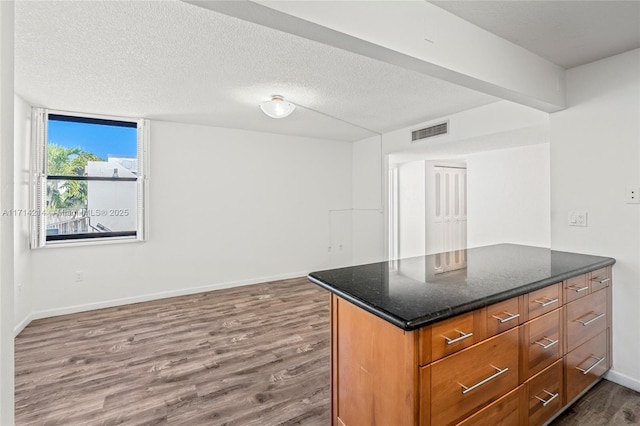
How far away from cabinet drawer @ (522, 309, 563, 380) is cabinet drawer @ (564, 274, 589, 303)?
14 cm

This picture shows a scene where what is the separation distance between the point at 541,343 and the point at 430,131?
2.96m

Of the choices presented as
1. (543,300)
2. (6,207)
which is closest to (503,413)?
(543,300)

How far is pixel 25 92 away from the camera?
2963 millimetres

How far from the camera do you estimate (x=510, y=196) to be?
4.32m

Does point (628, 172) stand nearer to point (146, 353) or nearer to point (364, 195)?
point (364, 195)

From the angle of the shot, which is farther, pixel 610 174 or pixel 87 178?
pixel 87 178

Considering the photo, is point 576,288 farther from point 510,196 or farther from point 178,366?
point 178,366

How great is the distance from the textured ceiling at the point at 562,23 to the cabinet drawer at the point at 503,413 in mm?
2015

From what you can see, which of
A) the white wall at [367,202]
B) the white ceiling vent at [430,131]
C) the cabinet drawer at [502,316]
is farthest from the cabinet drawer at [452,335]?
the white wall at [367,202]

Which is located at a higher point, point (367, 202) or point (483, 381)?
point (367, 202)

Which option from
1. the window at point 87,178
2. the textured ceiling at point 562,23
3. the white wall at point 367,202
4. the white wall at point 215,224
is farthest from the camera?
the white wall at point 367,202

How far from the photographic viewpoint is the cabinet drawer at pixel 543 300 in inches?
62.3

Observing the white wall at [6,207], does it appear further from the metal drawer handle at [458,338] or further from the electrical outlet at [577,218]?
the electrical outlet at [577,218]

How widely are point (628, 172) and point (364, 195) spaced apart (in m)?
3.55
